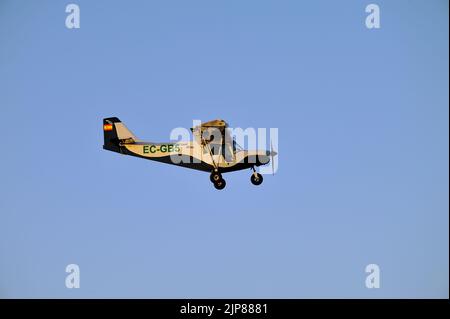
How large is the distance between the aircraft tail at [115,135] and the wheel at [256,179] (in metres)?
7.58

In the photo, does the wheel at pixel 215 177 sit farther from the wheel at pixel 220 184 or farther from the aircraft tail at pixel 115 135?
the aircraft tail at pixel 115 135

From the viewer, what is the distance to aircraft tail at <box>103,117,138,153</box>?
45.9 m

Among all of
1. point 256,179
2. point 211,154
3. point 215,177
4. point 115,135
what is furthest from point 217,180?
point 115,135

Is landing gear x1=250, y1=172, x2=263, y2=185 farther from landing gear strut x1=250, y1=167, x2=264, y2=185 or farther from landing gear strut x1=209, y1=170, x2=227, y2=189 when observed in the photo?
landing gear strut x1=209, y1=170, x2=227, y2=189

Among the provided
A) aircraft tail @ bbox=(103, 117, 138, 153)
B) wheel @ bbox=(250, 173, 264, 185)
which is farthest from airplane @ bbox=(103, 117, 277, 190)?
aircraft tail @ bbox=(103, 117, 138, 153)

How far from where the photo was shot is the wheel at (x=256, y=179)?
42625 mm

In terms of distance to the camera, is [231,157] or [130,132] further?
[130,132]
